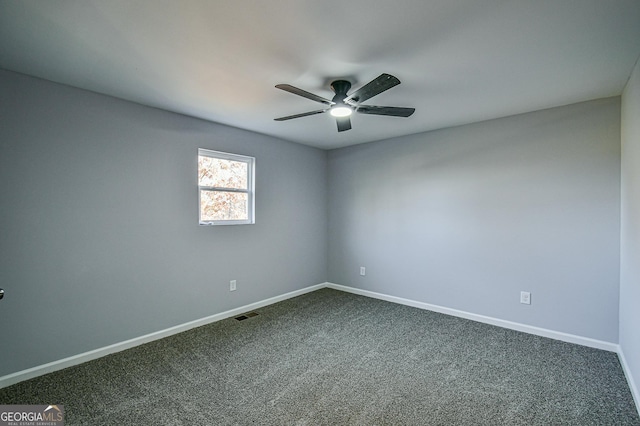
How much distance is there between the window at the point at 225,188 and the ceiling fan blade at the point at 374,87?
6.38ft

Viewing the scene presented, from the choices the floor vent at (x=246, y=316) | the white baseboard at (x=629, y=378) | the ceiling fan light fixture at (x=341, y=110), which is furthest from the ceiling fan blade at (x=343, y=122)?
the white baseboard at (x=629, y=378)

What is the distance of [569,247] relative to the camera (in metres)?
3.01

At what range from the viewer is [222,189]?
3701 mm

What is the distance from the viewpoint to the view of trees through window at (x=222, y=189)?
354 cm

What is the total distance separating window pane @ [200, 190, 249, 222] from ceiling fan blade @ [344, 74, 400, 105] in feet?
6.72

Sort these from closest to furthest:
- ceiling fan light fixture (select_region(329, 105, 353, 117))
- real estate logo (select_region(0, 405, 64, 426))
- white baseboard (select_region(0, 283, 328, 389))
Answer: real estate logo (select_region(0, 405, 64, 426)) < white baseboard (select_region(0, 283, 328, 389)) < ceiling fan light fixture (select_region(329, 105, 353, 117))

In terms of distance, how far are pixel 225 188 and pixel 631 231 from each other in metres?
3.83

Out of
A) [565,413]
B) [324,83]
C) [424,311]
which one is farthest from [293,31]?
[424,311]

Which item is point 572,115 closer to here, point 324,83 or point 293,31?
point 324,83

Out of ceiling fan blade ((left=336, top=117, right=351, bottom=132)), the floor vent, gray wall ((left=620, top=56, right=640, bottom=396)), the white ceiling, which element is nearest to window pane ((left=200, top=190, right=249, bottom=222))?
the white ceiling

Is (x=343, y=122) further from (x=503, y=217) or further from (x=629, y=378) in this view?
(x=629, y=378)

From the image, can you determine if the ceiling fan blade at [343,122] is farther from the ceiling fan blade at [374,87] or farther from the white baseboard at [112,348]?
the white baseboard at [112,348]

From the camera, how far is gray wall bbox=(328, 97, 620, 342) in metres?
2.86

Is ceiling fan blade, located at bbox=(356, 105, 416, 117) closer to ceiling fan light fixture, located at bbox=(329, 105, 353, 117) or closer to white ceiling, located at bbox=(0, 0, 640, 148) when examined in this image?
ceiling fan light fixture, located at bbox=(329, 105, 353, 117)
